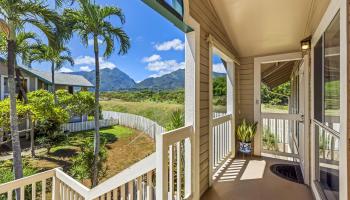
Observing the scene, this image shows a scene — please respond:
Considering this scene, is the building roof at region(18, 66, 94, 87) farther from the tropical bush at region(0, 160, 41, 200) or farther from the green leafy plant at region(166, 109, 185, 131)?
the green leafy plant at region(166, 109, 185, 131)

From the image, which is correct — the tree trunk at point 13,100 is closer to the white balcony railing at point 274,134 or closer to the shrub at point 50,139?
the shrub at point 50,139

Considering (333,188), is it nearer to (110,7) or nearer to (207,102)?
(207,102)

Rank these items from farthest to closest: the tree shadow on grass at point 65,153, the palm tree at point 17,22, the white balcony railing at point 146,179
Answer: the tree shadow on grass at point 65,153 < the palm tree at point 17,22 < the white balcony railing at point 146,179

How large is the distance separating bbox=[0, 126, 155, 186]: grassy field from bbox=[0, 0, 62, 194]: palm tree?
5.76 feet

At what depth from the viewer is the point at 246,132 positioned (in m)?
3.82

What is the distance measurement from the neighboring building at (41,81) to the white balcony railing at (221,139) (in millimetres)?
4755

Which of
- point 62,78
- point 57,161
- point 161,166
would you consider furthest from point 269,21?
point 62,78

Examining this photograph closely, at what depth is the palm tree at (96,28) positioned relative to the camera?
16.0 ft

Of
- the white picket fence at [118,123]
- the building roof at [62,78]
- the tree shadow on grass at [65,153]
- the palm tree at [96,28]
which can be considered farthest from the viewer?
the white picket fence at [118,123]

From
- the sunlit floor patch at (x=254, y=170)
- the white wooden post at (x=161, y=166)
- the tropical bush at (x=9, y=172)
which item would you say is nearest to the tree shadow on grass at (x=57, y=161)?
the tropical bush at (x=9, y=172)

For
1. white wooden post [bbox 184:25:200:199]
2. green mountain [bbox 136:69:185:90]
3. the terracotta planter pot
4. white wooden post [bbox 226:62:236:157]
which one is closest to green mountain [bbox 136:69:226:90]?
green mountain [bbox 136:69:185:90]

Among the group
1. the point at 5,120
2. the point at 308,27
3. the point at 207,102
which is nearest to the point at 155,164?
the point at 207,102

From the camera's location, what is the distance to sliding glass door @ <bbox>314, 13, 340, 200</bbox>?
5.14 feet

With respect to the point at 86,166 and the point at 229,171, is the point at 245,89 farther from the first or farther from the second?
the point at 86,166
